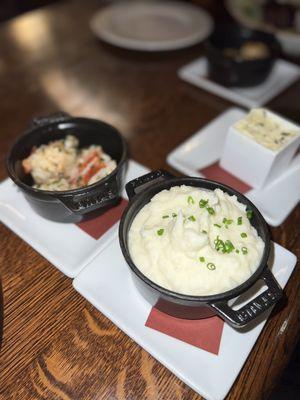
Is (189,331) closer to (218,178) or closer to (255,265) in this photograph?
(255,265)

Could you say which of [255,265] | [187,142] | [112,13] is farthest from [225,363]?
[112,13]

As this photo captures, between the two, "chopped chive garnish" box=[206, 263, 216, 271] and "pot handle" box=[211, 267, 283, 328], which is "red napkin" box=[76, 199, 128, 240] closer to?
"chopped chive garnish" box=[206, 263, 216, 271]

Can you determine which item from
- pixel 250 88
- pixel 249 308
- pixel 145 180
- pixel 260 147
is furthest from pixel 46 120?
pixel 250 88

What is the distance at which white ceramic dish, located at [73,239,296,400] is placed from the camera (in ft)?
3.58

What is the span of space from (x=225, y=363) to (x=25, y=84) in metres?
2.12

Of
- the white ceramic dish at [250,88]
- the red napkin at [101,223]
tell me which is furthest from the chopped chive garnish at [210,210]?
the white ceramic dish at [250,88]

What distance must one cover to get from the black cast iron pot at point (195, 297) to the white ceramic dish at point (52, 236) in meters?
0.24

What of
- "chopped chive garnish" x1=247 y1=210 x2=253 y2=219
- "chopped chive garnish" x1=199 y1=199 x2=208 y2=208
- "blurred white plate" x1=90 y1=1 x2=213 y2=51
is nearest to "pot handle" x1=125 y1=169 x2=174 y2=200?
"chopped chive garnish" x1=199 y1=199 x2=208 y2=208

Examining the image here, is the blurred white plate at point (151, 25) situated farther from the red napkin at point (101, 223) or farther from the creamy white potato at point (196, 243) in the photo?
the creamy white potato at point (196, 243)

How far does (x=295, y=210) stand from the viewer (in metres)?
1.65

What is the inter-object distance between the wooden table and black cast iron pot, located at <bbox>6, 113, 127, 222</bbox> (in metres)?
0.23

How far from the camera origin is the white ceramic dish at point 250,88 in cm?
225

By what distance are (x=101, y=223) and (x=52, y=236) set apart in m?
0.21

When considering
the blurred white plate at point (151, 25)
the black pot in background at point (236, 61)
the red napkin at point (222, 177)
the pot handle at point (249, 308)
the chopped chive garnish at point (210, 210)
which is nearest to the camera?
the pot handle at point (249, 308)
